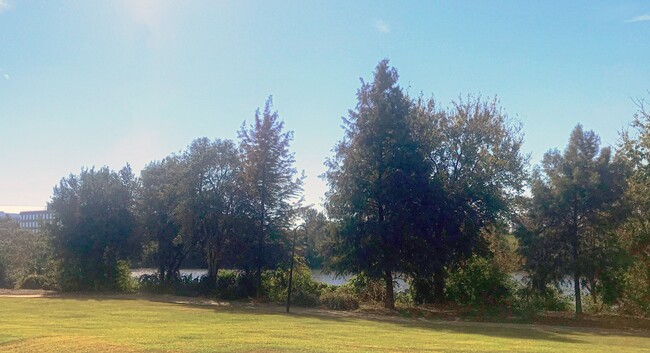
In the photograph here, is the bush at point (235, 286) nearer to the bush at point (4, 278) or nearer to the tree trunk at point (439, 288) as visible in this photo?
the tree trunk at point (439, 288)

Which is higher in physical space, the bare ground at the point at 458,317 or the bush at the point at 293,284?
the bush at the point at 293,284

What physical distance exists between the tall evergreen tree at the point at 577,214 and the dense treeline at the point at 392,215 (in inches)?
2.4

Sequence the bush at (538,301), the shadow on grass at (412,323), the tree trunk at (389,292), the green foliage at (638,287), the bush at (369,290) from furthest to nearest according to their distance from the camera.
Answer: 1. the bush at (369,290)
2. the tree trunk at (389,292)
3. the bush at (538,301)
4. the green foliage at (638,287)
5. the shadow on grass at (412,323)

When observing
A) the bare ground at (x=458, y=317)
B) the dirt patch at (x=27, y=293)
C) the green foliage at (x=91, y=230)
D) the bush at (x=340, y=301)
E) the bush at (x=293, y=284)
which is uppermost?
the green foliage at (x=91, y=230)

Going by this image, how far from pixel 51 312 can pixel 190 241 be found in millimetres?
14497

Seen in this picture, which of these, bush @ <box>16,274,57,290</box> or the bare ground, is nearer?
the bare ground

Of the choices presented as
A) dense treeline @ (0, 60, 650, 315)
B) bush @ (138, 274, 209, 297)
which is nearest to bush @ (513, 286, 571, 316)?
dense treeline @ (0, 60, 650, 315)

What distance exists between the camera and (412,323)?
2550 cm

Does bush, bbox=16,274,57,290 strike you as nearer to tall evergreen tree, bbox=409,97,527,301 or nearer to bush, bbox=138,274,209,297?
bush, bbox=138,274,209,297

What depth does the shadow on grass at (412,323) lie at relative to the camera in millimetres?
21828

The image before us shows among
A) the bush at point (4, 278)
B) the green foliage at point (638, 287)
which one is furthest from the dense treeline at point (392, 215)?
the bush at point (4, 278)

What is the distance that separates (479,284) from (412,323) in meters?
7.72

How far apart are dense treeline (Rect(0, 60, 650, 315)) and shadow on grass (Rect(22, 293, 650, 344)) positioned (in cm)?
300

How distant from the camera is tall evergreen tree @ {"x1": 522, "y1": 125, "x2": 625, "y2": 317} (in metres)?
27.9
